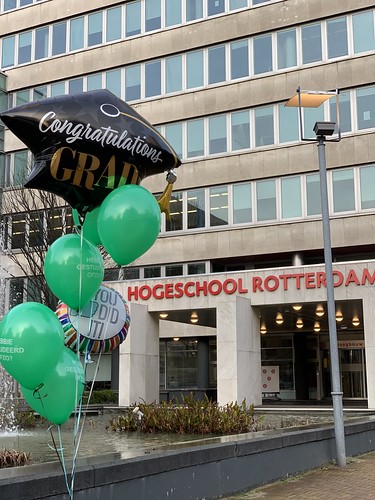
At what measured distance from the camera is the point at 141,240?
7094 mm

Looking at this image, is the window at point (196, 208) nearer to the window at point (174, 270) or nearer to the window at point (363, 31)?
the window at point (174, 270)

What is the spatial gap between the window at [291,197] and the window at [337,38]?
628 cm

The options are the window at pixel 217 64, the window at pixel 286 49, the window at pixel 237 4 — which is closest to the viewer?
the window at pixel 286 49

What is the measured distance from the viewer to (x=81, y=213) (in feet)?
24.7

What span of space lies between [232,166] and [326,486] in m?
25.0

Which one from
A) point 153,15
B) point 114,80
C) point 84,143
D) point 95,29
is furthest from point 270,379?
point 84,143

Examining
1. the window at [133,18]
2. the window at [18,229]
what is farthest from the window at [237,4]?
the window at [18,229]

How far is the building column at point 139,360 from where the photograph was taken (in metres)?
26.4

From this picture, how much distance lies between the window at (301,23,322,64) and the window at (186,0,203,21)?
20.2 feet

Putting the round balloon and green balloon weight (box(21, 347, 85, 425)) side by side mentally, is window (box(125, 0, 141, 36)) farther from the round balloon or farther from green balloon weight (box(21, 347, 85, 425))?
green balloon weight (box(21, 347, 85, 425))

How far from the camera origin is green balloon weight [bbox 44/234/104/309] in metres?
6.96

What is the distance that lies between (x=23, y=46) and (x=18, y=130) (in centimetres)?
3717

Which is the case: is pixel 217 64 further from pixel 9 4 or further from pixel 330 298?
pixel 330 298

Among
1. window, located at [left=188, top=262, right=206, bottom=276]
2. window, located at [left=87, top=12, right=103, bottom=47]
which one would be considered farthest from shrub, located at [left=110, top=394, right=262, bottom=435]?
window, located at [left=87, top=12, right=103, bottom=47]
